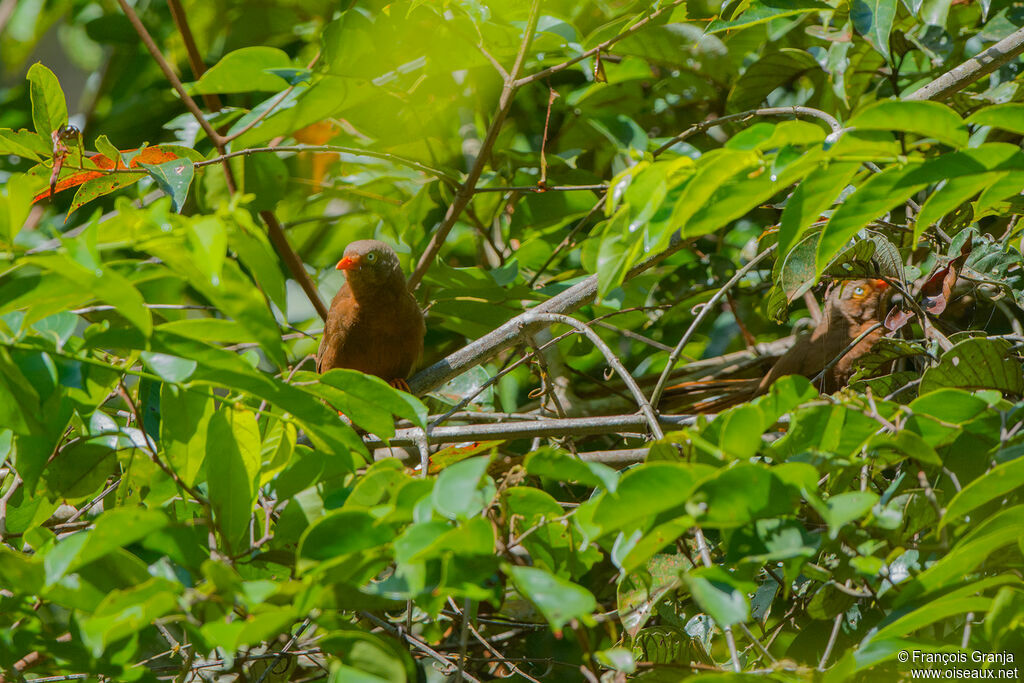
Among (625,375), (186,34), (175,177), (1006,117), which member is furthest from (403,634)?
(186,34)

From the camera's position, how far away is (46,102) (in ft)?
7.98

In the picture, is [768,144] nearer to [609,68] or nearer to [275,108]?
[275,108]

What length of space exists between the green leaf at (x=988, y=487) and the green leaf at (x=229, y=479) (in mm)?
1184

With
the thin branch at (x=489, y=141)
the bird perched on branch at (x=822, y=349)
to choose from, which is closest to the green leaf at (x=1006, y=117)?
the thin branch at (x=489, y=141)

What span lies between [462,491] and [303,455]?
720 millimetres

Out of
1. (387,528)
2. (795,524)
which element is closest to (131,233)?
(387,528)

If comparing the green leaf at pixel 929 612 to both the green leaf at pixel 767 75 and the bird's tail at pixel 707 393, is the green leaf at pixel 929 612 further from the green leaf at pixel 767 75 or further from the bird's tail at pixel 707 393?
the green leaf at pixel 767 75

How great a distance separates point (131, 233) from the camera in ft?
4.95

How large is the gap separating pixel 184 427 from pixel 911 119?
140cm

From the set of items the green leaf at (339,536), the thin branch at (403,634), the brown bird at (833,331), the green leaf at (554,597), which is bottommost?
the brown bird at (833,331)

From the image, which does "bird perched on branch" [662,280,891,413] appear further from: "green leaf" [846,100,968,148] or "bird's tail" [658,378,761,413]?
"green leaf" [846,100,968,148]

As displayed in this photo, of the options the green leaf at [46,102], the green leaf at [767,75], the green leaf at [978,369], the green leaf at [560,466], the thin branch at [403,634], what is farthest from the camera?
the green leaf at [767,75]

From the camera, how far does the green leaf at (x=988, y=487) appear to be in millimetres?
1280

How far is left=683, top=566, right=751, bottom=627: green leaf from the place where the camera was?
1115 mm
